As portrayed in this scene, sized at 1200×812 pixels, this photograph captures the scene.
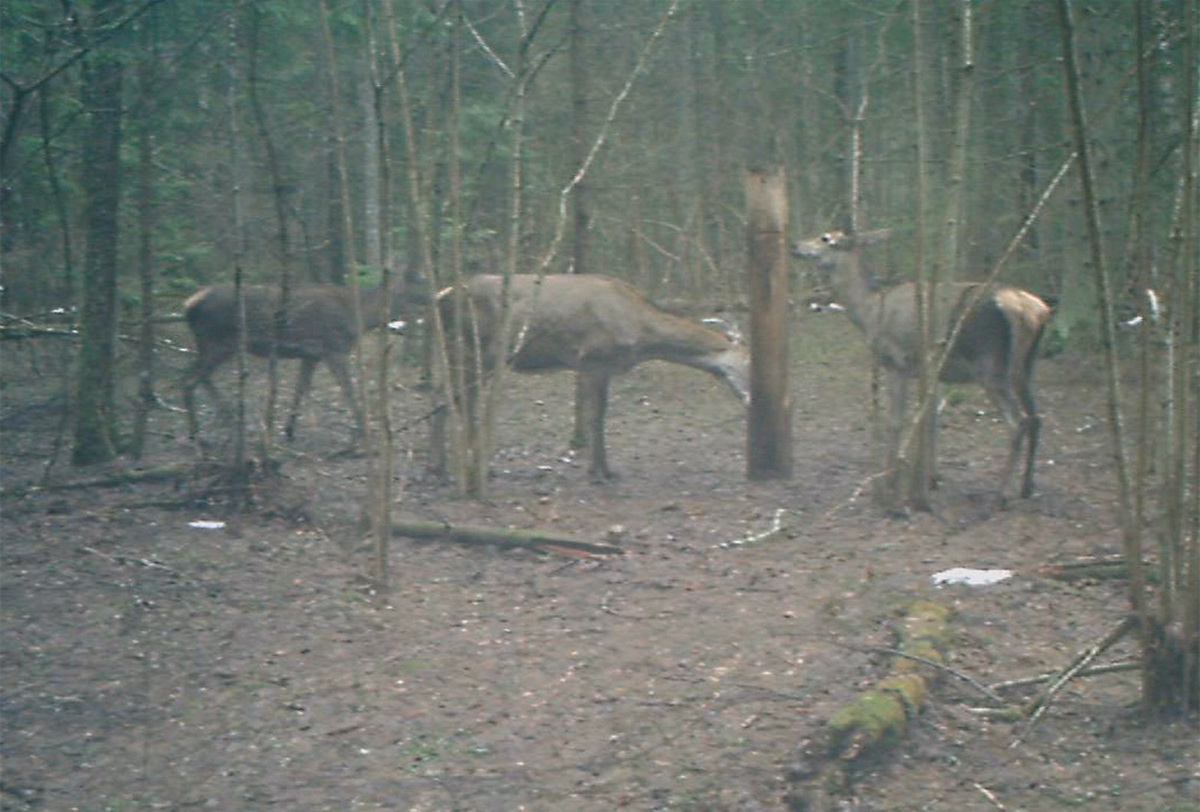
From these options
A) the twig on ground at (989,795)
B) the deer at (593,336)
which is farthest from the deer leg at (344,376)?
the twig on ground at (989,795)

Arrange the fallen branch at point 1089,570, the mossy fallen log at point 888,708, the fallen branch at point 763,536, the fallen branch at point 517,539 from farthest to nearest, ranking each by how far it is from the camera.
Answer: the fallen branch at point 763,536, the fallen branch at point 517,539, the fallen branch at point 1089,570, the mossy fallen log at point 888,708

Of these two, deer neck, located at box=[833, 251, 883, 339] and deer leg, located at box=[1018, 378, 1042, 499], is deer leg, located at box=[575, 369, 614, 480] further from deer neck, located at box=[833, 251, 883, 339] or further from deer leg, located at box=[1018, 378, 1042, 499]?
deer leg, located at box=[1018, 378, 1042, 499]

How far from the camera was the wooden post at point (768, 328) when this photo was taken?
40.0ft

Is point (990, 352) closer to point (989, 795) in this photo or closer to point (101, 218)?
point (989, 795)

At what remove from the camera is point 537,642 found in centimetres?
831

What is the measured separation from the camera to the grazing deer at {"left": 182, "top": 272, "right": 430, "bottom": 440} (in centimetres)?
1320

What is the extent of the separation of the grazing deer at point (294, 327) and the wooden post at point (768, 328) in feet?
9.07

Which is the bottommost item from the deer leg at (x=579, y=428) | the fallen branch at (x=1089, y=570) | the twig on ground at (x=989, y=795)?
the twig on ground at (x=989, y=795)

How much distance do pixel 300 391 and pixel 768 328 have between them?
4308 millimetres

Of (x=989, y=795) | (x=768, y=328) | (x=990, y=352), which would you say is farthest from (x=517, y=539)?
(x=989, y=795)

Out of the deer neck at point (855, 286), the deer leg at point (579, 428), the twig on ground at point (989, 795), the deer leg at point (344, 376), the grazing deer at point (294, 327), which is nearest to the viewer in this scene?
the twig on ground at point (989, 795)

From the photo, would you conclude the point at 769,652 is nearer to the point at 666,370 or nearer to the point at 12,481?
the point at 12,481

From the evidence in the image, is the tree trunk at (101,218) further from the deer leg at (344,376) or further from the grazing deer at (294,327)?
the deer leg at (344,376)

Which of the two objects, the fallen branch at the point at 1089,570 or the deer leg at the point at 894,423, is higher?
the deer leg at the point at 894,423
